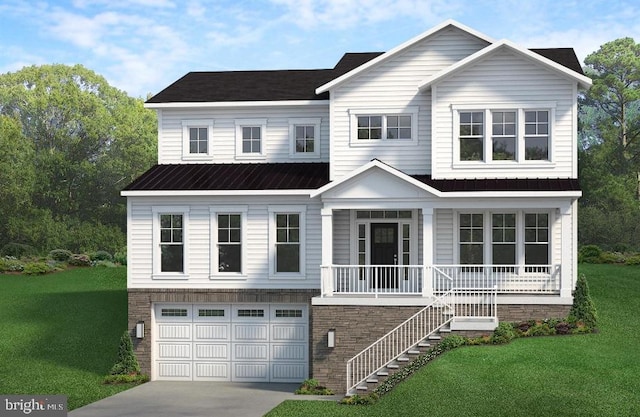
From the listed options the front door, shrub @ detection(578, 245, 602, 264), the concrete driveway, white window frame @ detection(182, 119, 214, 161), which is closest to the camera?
the concrete driveway

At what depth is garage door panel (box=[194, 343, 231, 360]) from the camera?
27.8 m

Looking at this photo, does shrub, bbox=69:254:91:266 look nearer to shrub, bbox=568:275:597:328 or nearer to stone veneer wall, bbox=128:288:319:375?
stone veneer wall, bbox=128:288:319:375

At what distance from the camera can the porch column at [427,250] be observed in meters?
25.1

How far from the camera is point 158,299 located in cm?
2769

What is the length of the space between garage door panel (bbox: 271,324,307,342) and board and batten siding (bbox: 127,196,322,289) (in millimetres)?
1294

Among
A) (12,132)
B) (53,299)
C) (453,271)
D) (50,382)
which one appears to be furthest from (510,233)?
(12,132)

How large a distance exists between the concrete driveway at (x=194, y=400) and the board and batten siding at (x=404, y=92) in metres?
7.03

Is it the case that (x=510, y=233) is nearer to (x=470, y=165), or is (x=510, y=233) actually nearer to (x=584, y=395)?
(x=470, y=165)

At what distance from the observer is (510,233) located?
26.8 meters

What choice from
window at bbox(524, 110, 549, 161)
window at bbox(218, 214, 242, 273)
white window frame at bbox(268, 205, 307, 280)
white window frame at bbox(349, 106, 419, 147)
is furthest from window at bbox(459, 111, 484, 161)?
window at bbox(218, 214, 242, 273)

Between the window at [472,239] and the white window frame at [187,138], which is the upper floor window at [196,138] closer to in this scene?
the white window frame at [187,138]

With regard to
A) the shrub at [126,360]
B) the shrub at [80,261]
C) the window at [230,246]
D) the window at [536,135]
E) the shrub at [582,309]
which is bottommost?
the shrub at [126,360]

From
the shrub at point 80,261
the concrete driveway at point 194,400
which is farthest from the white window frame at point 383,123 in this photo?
the shrub at point 80,261

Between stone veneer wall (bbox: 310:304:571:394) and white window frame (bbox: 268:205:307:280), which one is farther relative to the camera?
white window frame (bbox: 268:205:307:280)
